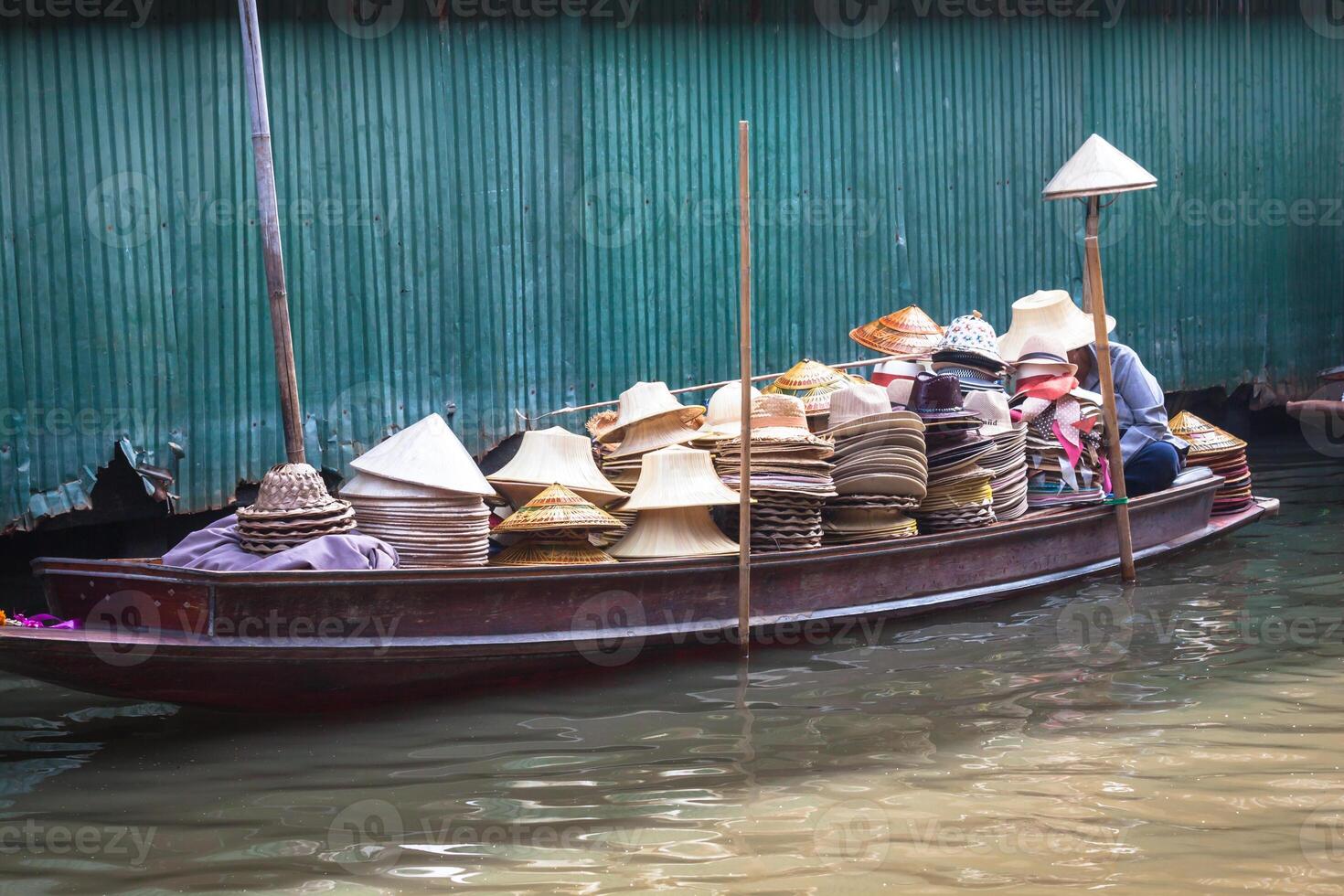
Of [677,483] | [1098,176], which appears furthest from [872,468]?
[1098,176]

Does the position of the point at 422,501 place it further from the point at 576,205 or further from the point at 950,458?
the point at 576,205

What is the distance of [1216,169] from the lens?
1103cm

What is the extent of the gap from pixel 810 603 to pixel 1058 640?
1.26 m

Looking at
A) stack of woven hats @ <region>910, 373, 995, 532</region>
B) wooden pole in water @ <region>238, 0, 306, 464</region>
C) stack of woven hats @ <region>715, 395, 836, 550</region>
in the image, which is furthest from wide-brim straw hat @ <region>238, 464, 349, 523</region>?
stack of woven hats @ <region>910, 373, 995, 532</region>

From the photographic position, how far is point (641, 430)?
687 centimetres

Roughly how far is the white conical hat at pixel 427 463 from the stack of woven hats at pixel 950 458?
7.99 feet

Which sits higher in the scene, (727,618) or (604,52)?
(604,52)

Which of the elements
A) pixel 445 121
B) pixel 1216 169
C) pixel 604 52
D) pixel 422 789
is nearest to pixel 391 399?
pixel 445 121

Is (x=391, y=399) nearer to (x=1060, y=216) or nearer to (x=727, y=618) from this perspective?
(x=727, y=618)

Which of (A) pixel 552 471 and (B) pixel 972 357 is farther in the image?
(B) pixel 972 357

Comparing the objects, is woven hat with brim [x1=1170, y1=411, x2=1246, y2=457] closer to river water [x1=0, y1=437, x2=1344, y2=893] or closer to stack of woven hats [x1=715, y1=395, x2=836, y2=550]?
river water [x1=0, y1=437, x2=1344, y2=893]

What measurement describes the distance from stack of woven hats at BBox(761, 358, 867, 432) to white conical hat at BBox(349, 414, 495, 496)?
73.2 inches

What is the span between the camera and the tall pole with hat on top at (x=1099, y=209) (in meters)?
7.23

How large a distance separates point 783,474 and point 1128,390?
2735 mm
